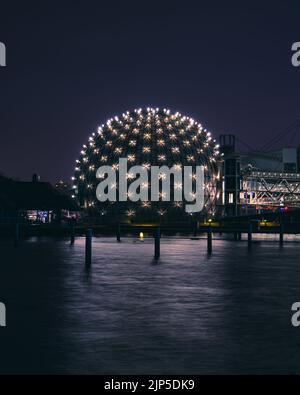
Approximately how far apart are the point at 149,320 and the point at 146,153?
121 m

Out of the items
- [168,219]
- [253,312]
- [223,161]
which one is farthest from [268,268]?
[223,161]

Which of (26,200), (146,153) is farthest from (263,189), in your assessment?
(26,200)

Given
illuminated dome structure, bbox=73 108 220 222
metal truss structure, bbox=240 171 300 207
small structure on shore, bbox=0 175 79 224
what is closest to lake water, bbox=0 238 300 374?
small structure on shore, bbox=0 175 79 224

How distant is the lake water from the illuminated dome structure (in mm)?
100549

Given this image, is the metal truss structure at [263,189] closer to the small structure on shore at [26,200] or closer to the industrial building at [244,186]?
the industrial building at [244,186]

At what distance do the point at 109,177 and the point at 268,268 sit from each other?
106 m

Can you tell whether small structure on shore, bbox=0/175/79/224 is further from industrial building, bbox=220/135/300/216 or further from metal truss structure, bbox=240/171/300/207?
metal truss structure, bbox=240/171/300/207

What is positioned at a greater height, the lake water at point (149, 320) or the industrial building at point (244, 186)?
the industrial building at point (244, 186)

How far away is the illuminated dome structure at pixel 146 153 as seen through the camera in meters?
135

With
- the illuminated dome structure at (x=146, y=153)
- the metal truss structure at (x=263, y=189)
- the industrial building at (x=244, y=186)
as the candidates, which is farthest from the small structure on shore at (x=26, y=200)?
the metal truss structure at (x=263, y=189)

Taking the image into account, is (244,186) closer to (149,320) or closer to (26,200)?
(26,200)

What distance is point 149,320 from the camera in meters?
17.7

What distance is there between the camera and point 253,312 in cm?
1912

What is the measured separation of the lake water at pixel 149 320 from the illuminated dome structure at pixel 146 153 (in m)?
101
